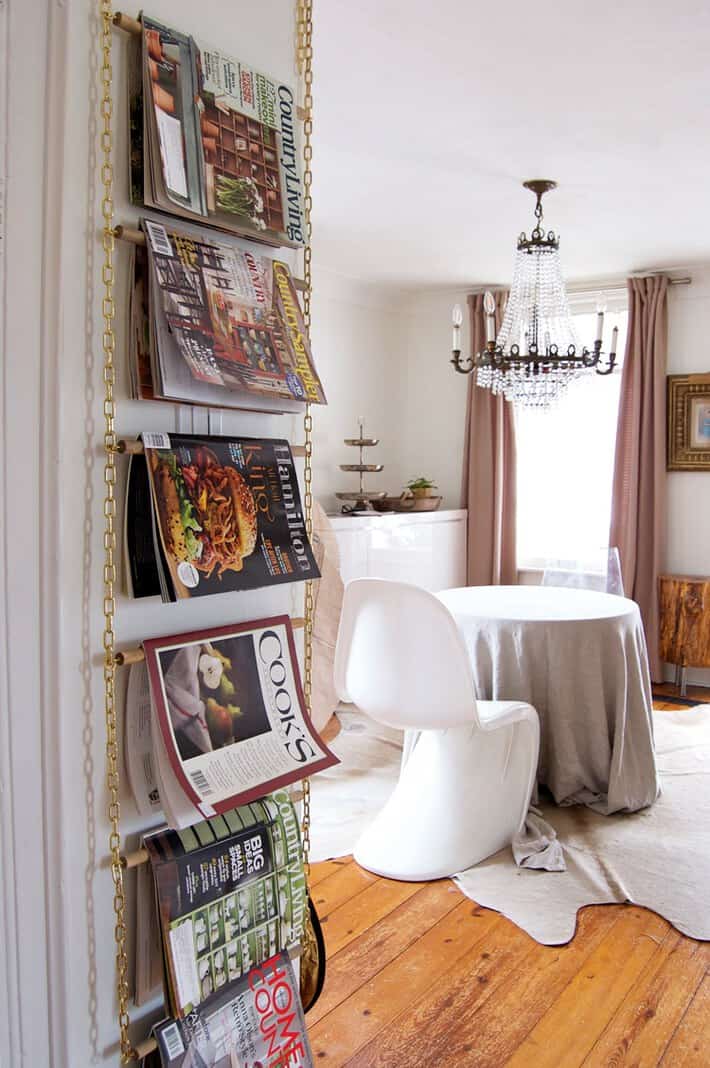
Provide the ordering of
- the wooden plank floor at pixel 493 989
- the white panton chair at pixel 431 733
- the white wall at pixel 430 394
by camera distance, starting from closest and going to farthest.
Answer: the wooden plank floor at pixel 493 989 < the white panton chair at pixel 431 733 < the white wall at pixel 430 394

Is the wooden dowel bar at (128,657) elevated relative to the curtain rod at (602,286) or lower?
lower

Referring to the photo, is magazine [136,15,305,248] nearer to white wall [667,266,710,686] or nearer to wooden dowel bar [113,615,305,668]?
wooden dowel bar [113,615,305,668]

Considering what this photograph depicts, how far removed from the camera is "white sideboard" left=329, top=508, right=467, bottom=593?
4.71 metres

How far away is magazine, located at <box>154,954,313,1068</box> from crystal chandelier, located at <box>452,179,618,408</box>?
2.56m

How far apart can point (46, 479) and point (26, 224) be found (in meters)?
0.30

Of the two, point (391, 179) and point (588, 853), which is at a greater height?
point (391, 179)

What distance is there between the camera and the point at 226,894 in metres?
1.24

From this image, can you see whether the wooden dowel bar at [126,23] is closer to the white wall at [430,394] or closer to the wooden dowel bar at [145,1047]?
the wooden dowel bar at [145,1047]

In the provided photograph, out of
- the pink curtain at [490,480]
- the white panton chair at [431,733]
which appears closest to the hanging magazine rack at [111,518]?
the white panton chair at [431,733]

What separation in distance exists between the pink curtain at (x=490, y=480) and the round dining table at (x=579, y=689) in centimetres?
254

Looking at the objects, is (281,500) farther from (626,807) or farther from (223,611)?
(626,807)

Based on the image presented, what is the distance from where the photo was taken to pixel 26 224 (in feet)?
3.46

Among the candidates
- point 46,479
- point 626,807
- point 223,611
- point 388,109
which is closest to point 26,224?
point 46,479

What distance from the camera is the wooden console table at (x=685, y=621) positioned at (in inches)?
194
